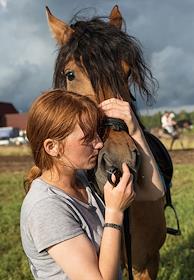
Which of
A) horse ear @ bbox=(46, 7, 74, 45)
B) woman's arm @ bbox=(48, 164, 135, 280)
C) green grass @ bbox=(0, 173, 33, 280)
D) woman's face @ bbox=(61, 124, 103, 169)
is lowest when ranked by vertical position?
green grass @ bbox=(0, 173, 33, 280)

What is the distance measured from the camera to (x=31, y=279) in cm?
469

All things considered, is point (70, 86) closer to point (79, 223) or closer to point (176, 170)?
point (79, 223)

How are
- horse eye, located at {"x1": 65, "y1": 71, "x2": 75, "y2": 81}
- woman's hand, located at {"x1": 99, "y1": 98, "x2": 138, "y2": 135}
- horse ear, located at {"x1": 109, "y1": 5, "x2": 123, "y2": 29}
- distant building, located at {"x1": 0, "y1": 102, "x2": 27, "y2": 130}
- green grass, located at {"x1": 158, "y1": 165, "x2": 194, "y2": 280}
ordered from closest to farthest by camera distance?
woman's hand, located at {"x1": 99, "y1": 98, "x2": 138, "y2": 135} < horse eye, located at {"x1": 65, "y1": 71, "x2": 75, "y2": 81} < horse ear, located at {"x1": 109, "y1": 5, "x2": 123, "y2": 29} < green grass, located at {"x1": 158, "y1": 165, "x2": 194, "y2": 280} < distant building, located at {"x1": 0, "y1": 102, "x2": 27, "y2": 130}

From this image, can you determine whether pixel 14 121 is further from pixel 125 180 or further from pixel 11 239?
pixel 125 180

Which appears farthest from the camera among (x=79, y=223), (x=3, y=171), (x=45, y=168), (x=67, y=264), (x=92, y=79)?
(x=3, y=171)

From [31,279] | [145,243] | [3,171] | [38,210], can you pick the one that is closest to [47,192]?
[38,210]

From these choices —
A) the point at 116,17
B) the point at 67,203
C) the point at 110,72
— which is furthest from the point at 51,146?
the point at 116,17

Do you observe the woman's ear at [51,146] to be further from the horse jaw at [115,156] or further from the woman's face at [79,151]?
the horse jaw at [115,156]

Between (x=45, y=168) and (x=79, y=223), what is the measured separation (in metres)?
0.27

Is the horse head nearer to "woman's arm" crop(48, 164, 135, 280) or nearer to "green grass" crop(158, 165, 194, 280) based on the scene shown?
"woman's arm" crop(48, 164, 135, 280)

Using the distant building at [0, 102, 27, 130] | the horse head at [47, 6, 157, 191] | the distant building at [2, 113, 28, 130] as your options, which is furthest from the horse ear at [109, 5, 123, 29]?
the distant building at [2, 113, 28, 130]

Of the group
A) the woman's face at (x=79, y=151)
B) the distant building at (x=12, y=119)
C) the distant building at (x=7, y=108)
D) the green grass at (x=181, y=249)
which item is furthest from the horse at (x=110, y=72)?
the distant building at (x=7, y=108)

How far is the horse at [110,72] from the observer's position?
2.63m

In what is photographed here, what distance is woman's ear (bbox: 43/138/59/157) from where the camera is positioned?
5.94 ft
